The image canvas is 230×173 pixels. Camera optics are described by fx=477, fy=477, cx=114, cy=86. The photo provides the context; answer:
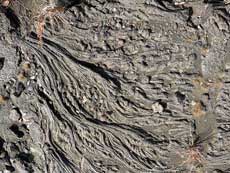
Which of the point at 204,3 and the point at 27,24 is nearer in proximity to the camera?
the point at 204,3

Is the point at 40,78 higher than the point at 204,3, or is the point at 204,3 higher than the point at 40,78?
the point at 204,3

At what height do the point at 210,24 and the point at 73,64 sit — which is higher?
the point at 210,24

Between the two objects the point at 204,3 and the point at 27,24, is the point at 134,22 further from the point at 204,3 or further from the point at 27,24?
the point at 27,24

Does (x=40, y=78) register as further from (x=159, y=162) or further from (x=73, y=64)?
(x=159, y=162)

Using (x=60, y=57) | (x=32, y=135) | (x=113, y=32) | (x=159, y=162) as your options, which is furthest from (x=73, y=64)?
(x=159, y=162)

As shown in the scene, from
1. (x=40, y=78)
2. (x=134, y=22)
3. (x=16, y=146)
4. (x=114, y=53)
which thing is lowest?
(x=16, y=146)

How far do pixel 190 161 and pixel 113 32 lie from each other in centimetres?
67

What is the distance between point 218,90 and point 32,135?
0.87 metres

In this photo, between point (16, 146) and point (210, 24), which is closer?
point (210, 24)

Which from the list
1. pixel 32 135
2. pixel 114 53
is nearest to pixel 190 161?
pixel 114 53

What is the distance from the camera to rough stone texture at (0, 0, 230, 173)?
6.90ft

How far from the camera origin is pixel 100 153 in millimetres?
2172

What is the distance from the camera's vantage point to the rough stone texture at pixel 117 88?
6.90 feet

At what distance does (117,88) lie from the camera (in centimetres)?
214
